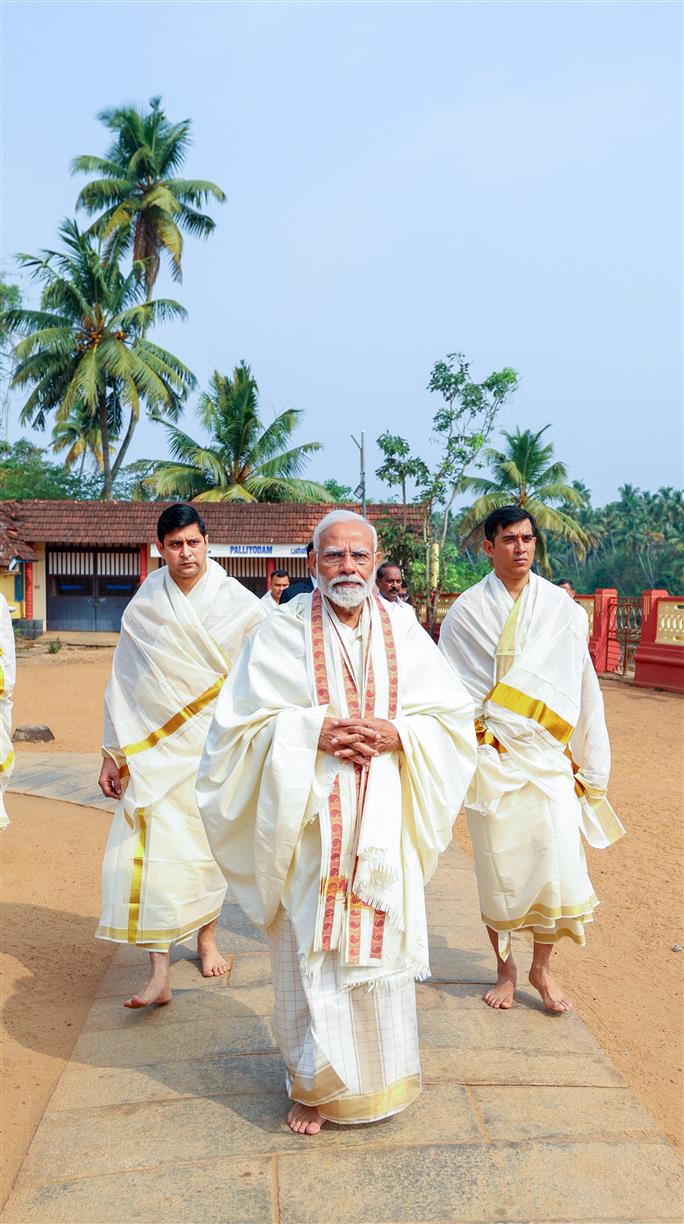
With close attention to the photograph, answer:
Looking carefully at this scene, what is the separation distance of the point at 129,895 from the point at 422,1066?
1.40m

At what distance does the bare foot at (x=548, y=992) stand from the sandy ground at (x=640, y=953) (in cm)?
22

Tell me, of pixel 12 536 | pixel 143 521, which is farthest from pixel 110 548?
pixel 12 536

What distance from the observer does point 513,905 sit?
4.04m

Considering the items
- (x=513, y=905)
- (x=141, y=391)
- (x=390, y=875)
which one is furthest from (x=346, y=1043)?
(x=141, y=391)

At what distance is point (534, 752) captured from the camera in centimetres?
407

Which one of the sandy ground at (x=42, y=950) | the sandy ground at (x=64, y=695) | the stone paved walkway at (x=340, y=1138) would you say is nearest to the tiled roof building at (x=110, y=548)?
the sandy ground at (x=64, y=695)

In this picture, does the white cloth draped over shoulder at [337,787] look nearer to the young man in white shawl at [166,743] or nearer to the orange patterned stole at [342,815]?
the orange patterned stole at [342,815]

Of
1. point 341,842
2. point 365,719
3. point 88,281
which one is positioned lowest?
point 341,842

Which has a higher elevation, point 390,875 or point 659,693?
point 390,875

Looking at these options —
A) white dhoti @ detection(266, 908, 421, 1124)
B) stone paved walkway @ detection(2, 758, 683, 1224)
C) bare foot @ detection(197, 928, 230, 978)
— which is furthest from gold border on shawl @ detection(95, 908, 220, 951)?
white dhoti @ detection(266, 908, 421, 1124)

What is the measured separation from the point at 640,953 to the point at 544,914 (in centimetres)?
139

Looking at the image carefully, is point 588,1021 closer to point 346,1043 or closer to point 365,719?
point 346,1043

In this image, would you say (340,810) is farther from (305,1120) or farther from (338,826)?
(305,1120)

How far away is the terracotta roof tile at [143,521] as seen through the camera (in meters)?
25.8
